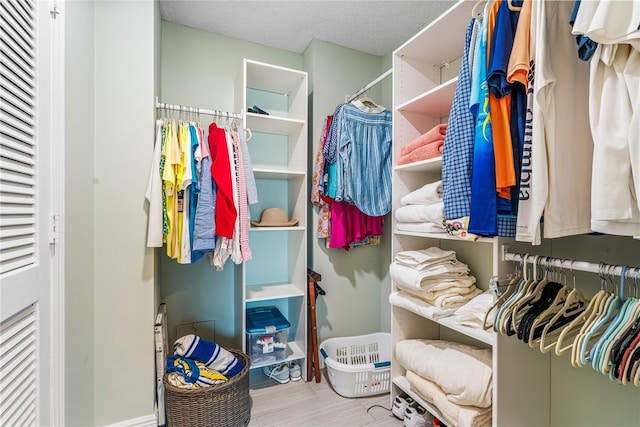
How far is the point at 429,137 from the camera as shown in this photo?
1477mm

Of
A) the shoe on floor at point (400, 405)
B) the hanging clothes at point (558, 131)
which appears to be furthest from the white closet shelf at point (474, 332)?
the shoe on floor at point (400, 405)

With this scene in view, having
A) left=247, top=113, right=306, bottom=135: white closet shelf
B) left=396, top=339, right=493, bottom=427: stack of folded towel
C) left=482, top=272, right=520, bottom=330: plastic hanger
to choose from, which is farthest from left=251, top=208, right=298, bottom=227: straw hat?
left=482, top=272, right=520, bottom=330: plastic hanger

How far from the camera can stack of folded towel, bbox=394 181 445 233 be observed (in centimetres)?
141

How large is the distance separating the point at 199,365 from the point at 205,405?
21cm

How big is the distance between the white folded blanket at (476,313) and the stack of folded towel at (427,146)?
69cm

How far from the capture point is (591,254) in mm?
1179

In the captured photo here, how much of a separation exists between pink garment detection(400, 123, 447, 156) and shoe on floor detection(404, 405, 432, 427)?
1381 millimetres

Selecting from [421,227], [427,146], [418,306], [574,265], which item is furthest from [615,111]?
[418,306]

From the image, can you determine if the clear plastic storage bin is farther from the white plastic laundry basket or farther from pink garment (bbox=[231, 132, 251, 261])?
pink garment (bbox=[231, 132, 251, 261])

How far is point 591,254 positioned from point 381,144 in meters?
1.23

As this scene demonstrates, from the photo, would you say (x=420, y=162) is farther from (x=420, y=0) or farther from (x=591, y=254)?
(x=420, y=0)

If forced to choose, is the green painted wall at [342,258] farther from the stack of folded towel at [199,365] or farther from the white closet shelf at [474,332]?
the white closet shelf at [474,332]

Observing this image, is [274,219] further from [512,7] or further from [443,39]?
[512,7]

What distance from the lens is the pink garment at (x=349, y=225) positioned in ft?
6.81
